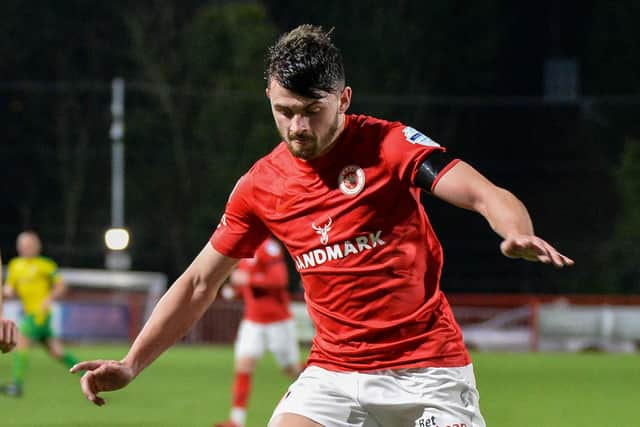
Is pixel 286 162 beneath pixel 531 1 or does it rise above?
beneath

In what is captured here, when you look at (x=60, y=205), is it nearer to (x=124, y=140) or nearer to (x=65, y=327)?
(x=124, y=140)

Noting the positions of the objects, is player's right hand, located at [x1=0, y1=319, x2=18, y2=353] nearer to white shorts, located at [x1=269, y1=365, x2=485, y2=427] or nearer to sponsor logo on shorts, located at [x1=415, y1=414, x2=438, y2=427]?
white shorts, located at [x1=269, y1=365, x2=485, y2=427]

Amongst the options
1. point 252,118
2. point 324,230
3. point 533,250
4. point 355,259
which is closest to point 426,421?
point 355,259

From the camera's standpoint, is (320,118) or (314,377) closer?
(320,118)

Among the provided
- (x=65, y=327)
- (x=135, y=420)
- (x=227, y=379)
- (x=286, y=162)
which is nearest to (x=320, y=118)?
(x=286, y=162)

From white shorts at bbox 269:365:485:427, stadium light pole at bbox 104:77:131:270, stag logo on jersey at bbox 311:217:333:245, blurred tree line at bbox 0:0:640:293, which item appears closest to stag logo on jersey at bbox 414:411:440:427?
white shorts at bbox 269:365:485:427

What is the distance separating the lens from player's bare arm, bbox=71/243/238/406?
4539 mm

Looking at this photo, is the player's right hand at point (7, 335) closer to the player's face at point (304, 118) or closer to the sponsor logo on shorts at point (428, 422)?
the player's face at point (304, 118)

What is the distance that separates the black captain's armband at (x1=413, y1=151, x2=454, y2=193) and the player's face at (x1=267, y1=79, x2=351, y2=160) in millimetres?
352

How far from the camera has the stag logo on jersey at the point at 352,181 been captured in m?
4.36

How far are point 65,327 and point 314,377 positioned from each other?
20.5 m

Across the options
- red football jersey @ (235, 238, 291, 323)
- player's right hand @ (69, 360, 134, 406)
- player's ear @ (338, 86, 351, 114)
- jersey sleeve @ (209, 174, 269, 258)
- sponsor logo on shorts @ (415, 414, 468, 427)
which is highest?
player's ear @ (338, 86, 351, 114)

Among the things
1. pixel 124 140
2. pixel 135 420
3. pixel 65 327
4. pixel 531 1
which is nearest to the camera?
pixel 135 420

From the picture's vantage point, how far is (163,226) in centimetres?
3216
